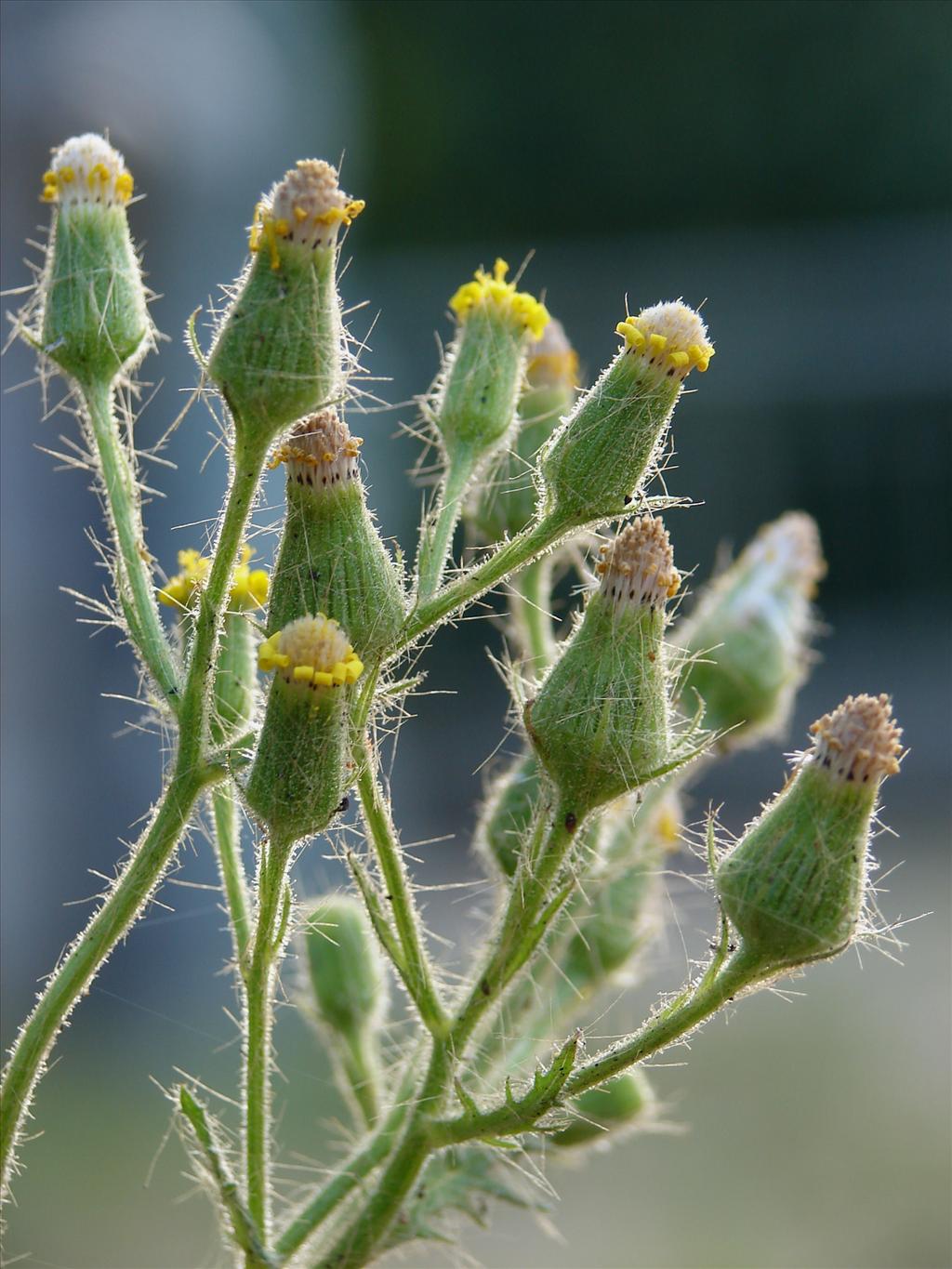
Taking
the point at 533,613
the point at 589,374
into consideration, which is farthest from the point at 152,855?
the point at 589,374

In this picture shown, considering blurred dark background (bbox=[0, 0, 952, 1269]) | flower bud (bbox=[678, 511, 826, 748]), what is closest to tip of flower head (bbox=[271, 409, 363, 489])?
flower bud (bbox=[678, 511, 826, 748])

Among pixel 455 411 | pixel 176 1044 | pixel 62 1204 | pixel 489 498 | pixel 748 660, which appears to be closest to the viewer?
pixel 455 411

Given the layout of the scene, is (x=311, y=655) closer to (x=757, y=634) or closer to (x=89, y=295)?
(x=89, y=295)

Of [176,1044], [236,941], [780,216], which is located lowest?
[176,1044]

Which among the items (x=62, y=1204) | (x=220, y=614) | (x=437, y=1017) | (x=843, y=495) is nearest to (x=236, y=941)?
(x=437, y=1017)

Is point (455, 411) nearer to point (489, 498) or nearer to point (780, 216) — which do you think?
point (489, 498)

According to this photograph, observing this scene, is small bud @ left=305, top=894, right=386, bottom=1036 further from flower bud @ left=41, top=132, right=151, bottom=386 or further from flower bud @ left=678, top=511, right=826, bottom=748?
flower bud @ left=41, top=132, right=151, bottom=386

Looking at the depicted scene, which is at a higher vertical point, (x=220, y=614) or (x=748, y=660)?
(x=748, y=660)
